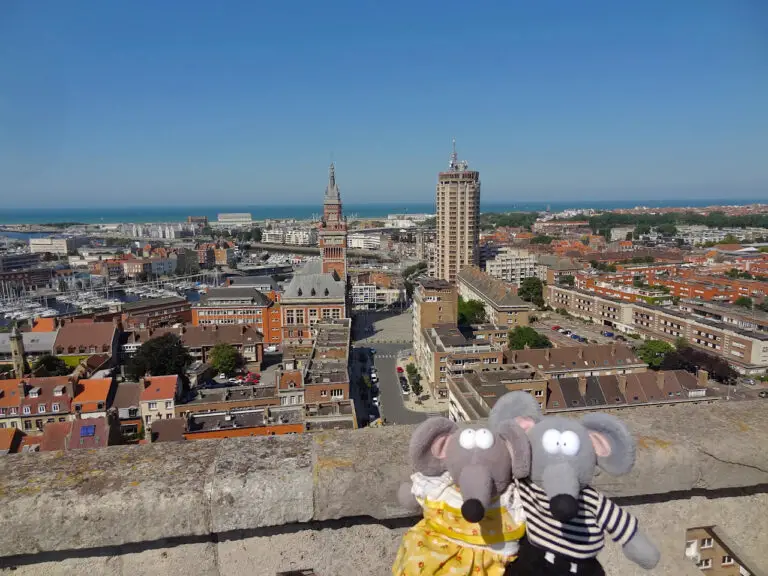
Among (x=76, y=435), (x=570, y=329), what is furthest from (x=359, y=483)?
(x=570, y=329)

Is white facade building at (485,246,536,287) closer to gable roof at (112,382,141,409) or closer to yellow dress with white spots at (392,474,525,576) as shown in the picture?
gable roof at (112,382,141,409)

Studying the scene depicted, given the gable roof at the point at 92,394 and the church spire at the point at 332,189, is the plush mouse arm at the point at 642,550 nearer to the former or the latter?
the gable roof at the point at 92,394

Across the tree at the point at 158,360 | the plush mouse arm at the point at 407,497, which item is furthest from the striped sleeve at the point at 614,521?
the tree at the point at 158,360

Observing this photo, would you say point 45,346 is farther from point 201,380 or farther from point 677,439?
point 677,439

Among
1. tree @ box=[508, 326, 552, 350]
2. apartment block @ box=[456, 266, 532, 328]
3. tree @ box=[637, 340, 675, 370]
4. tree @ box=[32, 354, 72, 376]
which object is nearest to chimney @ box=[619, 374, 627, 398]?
tree @ box=[508, 326, 552, 350]

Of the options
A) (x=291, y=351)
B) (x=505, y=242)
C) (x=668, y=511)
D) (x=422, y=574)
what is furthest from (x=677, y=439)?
(x=505, y=242)

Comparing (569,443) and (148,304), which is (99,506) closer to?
(569,443)
